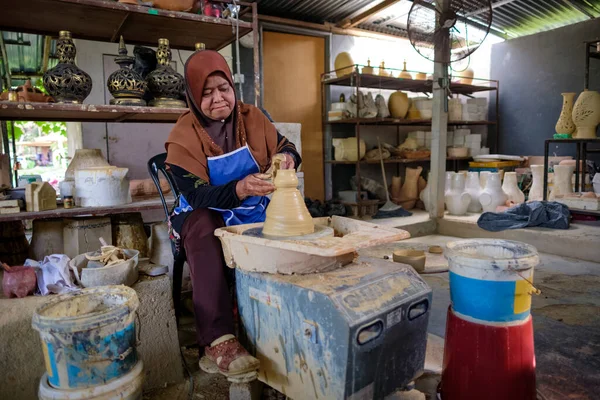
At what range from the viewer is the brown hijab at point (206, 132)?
2.00m

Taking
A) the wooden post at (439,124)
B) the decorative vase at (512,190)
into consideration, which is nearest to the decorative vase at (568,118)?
the decorative vase at (512,190)

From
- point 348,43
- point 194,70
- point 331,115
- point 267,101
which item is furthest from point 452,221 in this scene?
point 194,70

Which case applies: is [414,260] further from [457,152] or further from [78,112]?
[457,152]

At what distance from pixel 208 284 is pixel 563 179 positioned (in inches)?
202

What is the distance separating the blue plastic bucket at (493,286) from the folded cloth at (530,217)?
3.40 meters

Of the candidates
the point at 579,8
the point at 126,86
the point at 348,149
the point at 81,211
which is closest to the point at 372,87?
the point at 348,149

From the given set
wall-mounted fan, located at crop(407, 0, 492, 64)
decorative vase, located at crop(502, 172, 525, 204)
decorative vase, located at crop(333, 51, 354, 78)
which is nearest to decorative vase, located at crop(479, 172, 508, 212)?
decorative vase, located at crop(502, 172, 525, 204)

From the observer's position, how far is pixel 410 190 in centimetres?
663

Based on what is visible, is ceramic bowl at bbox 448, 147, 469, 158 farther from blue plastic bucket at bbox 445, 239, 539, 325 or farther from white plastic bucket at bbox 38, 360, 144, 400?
white plastic bucket at bbox 38, 360, 144, 400

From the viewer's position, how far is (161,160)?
2.41m

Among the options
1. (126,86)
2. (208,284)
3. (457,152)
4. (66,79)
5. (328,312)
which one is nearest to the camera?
(328,312)

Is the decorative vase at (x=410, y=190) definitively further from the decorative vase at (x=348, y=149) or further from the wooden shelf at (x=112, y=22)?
the wooden shelf at (x=112, y=22)

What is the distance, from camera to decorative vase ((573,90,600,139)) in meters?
4.87

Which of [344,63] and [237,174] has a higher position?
[344,63]
